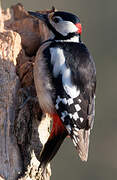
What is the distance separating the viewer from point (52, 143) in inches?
153

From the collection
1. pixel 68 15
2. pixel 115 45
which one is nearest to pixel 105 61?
pixel 115 45

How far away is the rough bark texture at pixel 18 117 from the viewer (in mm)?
3828

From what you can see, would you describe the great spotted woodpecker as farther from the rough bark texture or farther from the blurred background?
the blurred background

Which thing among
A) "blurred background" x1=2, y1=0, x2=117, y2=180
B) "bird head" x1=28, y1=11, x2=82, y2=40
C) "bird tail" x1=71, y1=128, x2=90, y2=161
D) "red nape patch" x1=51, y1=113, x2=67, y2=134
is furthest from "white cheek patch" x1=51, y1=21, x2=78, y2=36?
"blurred background" x1=2, y1=0, x2=117, y2=180

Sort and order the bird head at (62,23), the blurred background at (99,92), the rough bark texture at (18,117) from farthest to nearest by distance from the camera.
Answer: the blurred background at (99,92)
the bird head at (62,23)
the rough bark texture at (18,117)

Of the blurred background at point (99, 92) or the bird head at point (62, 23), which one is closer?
the bird head at point (62, 23)

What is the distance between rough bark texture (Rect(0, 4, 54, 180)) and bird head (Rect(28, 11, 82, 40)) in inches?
11.8

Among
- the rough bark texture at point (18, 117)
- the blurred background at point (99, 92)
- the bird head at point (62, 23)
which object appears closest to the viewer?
the rough bark texture at point (18, 117)

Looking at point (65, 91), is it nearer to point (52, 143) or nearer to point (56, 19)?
point (52, 143)

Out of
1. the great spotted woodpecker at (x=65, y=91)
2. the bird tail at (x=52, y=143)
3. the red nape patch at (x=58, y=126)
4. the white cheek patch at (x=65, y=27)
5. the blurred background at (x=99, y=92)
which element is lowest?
the blurred background at (x=99, y=92)

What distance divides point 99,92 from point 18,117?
283 centimetres

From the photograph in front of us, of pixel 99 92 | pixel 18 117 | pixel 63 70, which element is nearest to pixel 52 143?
pixel 18 117

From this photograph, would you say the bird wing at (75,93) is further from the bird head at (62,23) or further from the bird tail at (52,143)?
the bird head at (62,23)

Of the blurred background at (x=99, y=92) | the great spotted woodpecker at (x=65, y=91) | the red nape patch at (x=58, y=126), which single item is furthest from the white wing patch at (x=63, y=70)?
the blurred background at (x=99, y=92)
